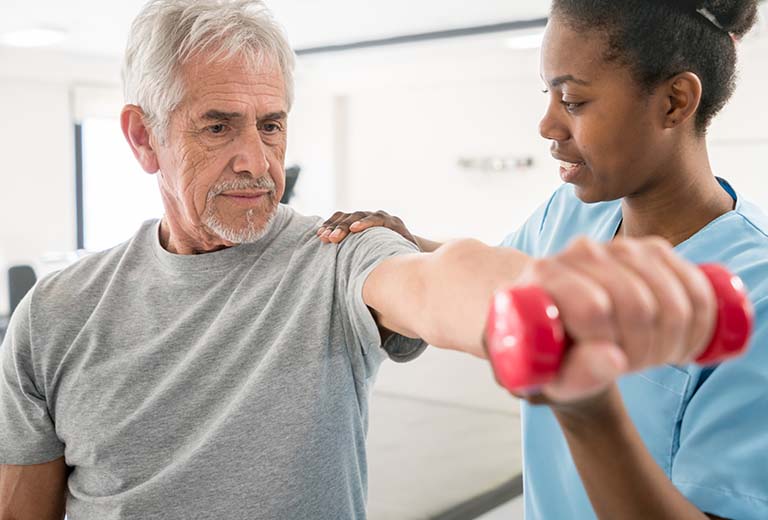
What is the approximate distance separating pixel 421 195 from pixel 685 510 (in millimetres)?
7256

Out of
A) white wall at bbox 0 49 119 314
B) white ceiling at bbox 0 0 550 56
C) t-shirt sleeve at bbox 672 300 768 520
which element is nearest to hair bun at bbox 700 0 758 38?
t-shirt sleeve at bbox 672 300 768 520

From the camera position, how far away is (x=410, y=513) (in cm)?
173

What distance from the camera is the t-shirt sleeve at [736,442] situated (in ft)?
2.73

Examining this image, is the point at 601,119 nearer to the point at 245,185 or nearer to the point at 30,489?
the point at 245,185

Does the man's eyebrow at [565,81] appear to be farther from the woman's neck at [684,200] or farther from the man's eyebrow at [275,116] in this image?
the man's eyebrow at [275,116]

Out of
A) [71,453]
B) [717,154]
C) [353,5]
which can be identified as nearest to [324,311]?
[71,453]

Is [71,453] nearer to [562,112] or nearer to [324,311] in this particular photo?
[324,311]

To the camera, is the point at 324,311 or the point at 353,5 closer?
the point at 324,311

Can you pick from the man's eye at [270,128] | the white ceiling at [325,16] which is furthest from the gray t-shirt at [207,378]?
the white ceiling at [325,16]

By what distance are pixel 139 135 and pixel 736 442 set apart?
1.00m

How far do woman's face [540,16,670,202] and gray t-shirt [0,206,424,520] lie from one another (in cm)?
27

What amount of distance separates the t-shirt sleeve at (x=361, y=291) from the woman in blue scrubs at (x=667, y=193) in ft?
0.16

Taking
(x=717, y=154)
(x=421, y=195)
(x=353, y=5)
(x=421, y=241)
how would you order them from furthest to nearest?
(x=421, y=195), (x=717, y=154), (x=353, y=5), (x=421, y=241)

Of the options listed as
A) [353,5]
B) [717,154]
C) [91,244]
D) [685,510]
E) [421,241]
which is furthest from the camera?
[91,244]
